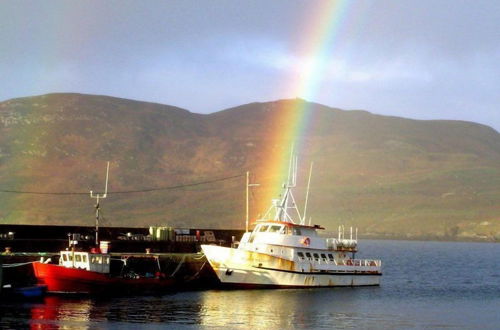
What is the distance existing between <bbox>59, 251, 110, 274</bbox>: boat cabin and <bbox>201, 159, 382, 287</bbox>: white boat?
1016cm

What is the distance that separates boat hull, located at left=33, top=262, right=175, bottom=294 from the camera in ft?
197

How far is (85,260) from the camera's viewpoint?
63.6 metres

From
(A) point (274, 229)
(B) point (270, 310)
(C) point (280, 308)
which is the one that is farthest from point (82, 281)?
(A) point (274, 229)

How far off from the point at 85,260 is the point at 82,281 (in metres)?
2.53

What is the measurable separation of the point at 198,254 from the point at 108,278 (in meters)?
14.0

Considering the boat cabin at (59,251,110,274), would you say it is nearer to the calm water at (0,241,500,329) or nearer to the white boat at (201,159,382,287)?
the calm water at (0,241,500,329)

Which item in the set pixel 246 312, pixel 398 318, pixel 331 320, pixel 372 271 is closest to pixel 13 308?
pixel 246 312

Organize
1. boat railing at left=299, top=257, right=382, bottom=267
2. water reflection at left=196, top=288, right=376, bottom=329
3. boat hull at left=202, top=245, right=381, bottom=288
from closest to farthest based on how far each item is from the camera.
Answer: water reflection at left=196, top=288, right=376, bottom=329
boat hull at left=202, top=245, right=381, bottom=288
boat railing at left=299, top=257, right=382, bottom=267

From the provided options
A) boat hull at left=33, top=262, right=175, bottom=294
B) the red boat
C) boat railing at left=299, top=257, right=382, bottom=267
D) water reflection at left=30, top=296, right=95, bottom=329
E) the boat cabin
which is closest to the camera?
water reflection at left=30, top=296, right=95, bottom=329

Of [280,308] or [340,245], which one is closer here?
[280,308]

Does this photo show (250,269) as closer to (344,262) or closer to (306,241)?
(306,241)

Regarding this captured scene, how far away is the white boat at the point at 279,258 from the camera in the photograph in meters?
70.0

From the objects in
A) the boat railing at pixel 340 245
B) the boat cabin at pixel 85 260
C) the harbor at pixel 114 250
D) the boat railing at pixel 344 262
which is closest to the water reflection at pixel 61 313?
the boat cabin at pixel 85 260

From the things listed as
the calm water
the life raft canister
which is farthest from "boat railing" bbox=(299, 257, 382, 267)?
the calm water
